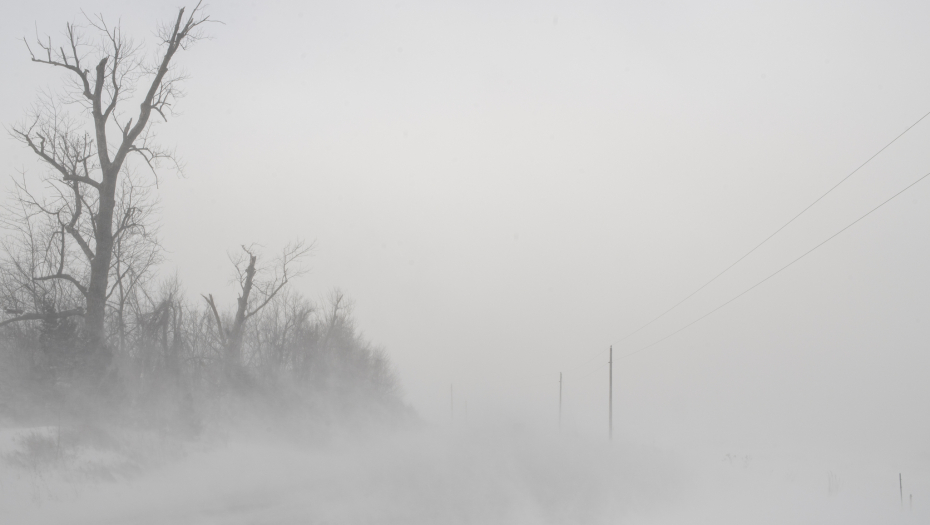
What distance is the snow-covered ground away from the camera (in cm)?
1311

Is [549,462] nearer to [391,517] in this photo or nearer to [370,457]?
[370,457]

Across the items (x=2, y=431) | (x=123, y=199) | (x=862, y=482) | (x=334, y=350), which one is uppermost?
(x=123, y=199)

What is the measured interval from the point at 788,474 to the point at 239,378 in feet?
91.5

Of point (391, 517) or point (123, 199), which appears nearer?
point (391, 517)

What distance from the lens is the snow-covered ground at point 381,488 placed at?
13.1m

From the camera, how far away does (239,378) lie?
1296 inches

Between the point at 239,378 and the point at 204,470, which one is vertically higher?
the point at 239,378

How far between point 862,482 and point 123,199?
3855 cm

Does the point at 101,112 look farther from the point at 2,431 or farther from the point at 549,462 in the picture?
the point at 549,462

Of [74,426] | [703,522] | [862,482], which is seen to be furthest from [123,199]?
[862,482]

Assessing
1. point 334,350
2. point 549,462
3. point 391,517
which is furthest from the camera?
point 334,350

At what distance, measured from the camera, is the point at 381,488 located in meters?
16.8

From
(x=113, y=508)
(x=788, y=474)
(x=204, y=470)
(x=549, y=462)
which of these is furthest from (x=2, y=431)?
(x=788, y=474)

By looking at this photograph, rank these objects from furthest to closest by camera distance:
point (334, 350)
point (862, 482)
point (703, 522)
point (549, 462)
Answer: point (334, 350), point (862, 482), point (549, 462), point (703, 522)
